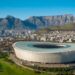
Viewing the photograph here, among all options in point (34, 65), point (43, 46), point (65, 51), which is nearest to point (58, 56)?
point (65, 51)

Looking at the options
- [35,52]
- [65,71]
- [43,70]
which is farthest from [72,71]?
[35,52]

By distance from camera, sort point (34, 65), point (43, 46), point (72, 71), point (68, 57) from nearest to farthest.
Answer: point (72, 71) < point (34, 65) < point (68, 57) < point (43, 46)

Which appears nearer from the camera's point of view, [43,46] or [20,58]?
[20,58]

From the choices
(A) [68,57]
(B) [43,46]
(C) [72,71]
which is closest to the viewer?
(C) [72,71]

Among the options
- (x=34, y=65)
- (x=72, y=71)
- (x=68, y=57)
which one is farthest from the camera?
(x=68, y=57)

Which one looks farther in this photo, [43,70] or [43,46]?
[43,46]

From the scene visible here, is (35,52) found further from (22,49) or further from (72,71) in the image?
(72,71)

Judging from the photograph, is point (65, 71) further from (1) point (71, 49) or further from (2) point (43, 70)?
(1) point (71, 49)

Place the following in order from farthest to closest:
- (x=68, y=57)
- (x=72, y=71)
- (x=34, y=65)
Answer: (x=68, y=57), (x=34, y=65), (x=72, y=71)
